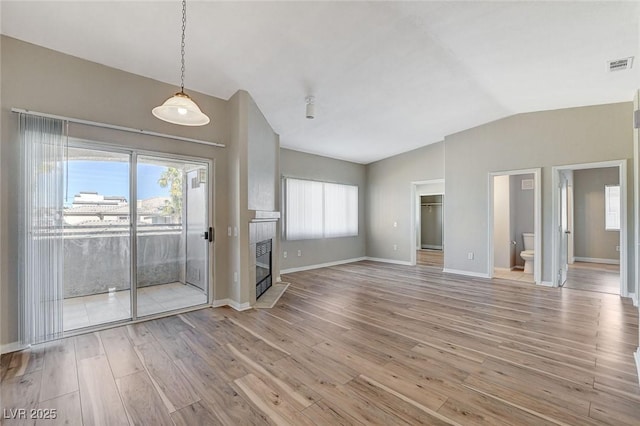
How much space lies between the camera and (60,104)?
287 cm

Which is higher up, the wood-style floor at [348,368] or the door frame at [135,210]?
the door frame at [135,210]

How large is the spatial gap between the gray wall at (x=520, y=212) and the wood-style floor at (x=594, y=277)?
1048mm

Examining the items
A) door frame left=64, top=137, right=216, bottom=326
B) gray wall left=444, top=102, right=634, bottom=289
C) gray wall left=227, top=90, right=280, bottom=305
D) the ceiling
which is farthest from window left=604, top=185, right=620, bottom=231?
door frame left=64, top=137, right=216, bottom=326

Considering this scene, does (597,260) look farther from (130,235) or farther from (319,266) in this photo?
(130,235)

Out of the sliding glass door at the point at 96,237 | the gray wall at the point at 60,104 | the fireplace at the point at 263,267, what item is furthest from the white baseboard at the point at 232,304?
the sliding glass door at the point at 96,237

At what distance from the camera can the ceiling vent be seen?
10.7 ft

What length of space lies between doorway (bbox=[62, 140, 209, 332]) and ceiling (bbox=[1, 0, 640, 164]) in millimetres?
1106

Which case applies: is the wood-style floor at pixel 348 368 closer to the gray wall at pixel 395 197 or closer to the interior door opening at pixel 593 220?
the gray wall at pixel 395 197

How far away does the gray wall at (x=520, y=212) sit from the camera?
22.2ft

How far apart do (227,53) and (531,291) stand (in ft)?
18.7

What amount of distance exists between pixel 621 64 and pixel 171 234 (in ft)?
19.6

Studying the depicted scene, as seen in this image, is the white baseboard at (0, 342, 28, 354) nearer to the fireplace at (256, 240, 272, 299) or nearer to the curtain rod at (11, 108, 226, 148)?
the curtain rod at (11, 108, 226, 148)

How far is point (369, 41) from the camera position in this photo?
2957 mm

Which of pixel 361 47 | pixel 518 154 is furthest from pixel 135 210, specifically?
pixel 518 154
